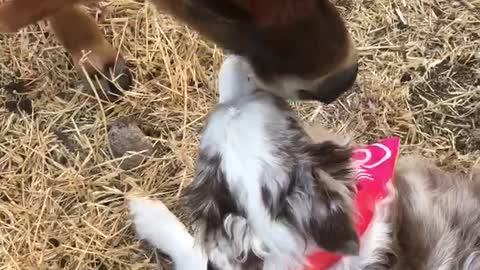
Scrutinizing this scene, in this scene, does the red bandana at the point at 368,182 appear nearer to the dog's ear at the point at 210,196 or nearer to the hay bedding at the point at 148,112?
the dog's ear at the point at 210,196

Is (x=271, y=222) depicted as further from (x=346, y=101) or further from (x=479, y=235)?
(x=346, y=101)

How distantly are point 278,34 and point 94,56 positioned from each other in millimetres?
947

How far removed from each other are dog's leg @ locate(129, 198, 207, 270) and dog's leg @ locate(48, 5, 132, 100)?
399 mm

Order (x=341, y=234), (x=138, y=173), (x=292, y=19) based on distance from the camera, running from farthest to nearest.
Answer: (x=138, y=173) < (x=292, y=19) < (x=341, y=234)

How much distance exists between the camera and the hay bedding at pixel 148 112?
107 inches

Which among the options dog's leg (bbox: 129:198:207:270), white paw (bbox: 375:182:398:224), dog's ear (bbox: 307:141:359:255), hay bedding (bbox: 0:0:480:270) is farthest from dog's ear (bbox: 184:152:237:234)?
hay bedding (bbox: 0:0:480:270)

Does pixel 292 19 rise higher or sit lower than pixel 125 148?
higher

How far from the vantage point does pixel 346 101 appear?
288 cm

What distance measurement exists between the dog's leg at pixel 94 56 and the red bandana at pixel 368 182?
3.34 feet

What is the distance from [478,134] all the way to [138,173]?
1041 mm

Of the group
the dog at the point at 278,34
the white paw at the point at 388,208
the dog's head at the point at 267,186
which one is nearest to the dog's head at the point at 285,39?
the dog at the point at 278,34

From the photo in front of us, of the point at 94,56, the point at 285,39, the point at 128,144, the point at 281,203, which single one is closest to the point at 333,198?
the point at 281,203

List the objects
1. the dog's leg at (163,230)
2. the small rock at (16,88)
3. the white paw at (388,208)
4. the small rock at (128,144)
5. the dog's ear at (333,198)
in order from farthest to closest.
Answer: the small rock at (16,88) < the small rock at (128,144) < the dog's leg at (163,230) < the white paw at (388,208) < the dog's ear at (333,198)

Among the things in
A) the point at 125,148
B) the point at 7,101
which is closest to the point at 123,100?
the point at 125,148
